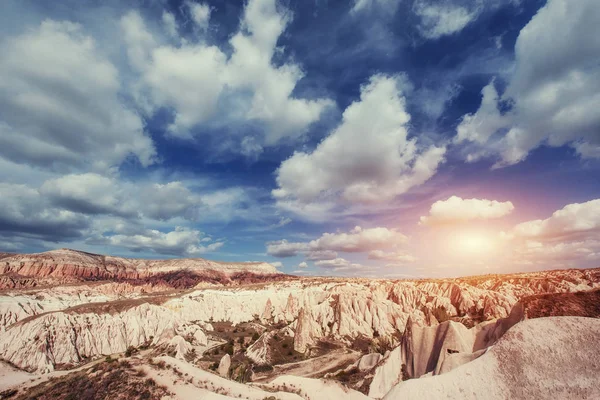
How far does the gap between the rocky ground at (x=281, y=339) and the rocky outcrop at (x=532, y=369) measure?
0.10 metres

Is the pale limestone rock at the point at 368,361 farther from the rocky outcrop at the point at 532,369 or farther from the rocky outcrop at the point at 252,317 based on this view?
the rocky outcrop at the point at 532,369

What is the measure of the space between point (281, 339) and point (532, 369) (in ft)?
215

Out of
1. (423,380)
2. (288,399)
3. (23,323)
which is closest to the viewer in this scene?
(423,380)

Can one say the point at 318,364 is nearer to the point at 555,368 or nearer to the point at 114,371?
the point at 114,371

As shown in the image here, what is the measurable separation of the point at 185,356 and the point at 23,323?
3649 cm

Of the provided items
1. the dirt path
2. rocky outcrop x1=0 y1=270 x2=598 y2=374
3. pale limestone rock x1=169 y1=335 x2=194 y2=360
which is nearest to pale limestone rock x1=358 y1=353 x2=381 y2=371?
the dirt path

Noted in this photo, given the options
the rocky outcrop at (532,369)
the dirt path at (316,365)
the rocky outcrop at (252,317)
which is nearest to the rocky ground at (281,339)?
the rocky outcrop at (532,369)

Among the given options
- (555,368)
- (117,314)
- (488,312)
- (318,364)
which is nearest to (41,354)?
(117,314)

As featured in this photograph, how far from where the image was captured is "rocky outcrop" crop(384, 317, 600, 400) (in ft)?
65.1

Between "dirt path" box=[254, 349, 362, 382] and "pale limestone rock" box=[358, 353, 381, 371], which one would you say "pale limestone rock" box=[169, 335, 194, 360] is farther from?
"pale limestone rock" box=[358, 353, 381, 371]

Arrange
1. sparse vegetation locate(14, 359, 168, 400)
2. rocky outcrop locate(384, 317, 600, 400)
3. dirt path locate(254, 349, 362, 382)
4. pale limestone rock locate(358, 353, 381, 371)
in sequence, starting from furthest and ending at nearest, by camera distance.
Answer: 1. dirt path locate(254, 349, 362, 382)
2. pale limestone rock locate(358, 353, 381, 371)
3. sparse vegetation locate(14, 359, 168, 400)
4. rocky outcrop locate(384, 317, 600, 400)

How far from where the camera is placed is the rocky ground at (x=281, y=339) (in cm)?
2362

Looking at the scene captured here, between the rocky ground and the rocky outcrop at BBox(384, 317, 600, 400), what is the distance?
0.10 meters

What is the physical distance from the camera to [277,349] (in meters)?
71.8
